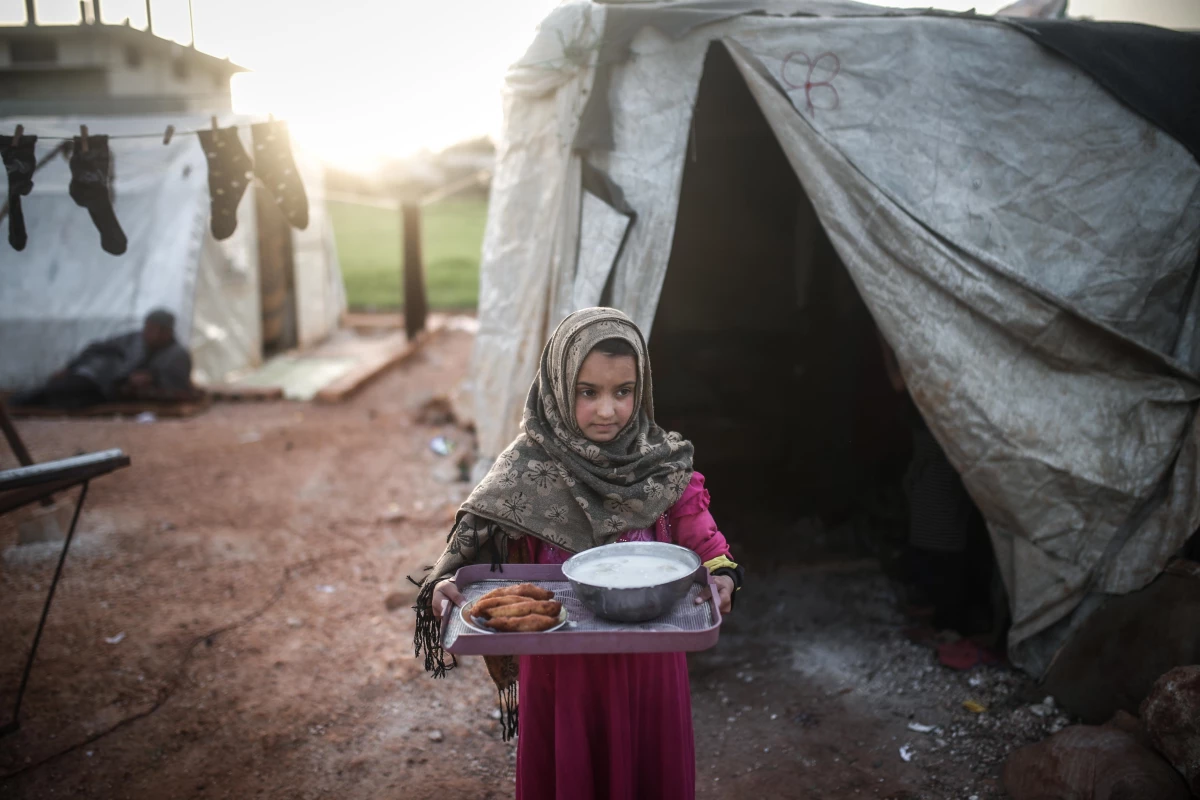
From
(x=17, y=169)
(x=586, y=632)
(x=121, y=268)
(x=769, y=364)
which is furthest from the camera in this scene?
(x=121, y=268)

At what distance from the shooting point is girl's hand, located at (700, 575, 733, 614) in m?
1.90

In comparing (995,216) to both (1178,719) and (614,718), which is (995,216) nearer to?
(1178,719)

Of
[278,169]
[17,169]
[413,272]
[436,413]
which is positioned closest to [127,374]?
[436,413]

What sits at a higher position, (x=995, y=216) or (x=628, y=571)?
(x=995, y=216)

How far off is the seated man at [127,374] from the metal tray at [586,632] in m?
7.95

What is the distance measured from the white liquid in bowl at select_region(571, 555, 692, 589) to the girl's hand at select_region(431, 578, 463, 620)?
0.97 feet

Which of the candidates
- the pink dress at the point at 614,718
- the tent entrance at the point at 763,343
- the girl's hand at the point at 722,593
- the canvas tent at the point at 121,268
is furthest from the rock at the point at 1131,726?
the canvas tent at the point at 121,268

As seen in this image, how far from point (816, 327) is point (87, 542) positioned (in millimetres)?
5236

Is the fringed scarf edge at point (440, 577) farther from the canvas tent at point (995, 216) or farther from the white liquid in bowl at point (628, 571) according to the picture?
the canvas tent at point (995, 216)

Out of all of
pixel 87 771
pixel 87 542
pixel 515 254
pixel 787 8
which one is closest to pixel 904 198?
pixel 787 8

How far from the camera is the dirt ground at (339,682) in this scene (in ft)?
10.5

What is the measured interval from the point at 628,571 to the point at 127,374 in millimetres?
8507

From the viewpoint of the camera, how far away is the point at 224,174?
12.5ft

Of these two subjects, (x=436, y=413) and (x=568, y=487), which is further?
(x=436, y=413)
